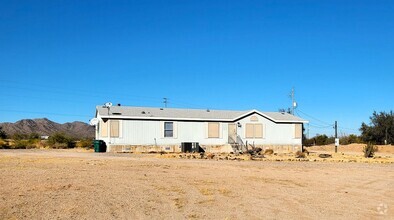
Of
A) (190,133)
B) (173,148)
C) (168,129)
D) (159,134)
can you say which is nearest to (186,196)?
(159,134)

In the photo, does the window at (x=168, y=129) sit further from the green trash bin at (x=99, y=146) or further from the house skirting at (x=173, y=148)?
the green trash bin at (x=99, y=146)

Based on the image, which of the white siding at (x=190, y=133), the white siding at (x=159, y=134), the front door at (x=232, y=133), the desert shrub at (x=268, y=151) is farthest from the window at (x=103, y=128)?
the desert shrub at (x=268, y=151)

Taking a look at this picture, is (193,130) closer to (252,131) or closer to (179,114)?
(179,114)

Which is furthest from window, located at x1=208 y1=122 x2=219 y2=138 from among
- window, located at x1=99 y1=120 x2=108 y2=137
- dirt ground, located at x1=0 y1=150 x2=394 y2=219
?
dirt ground, located at x1=0 y1=150 x2=394 y2=219

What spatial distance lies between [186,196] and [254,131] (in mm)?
26261

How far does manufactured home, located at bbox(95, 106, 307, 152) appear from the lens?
106 feet

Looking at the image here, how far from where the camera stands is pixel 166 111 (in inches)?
1419

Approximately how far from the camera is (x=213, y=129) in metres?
35.4

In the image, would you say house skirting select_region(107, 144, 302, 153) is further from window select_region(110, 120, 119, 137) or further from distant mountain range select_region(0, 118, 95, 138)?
distant mountain range select_region(0, 118, 95, 138)

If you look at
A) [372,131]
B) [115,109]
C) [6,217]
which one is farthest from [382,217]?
[372,131]

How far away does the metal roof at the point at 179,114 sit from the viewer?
32.8 meters

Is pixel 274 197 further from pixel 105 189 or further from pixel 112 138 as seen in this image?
pixel 112 138

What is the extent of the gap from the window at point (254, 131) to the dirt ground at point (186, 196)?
20.8 m

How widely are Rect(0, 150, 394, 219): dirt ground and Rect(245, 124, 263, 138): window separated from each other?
20792 millimetres
